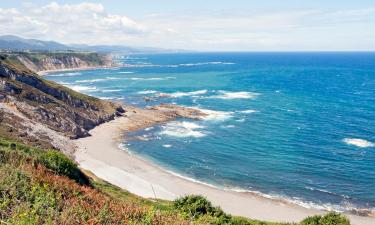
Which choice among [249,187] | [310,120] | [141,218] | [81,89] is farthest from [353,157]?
[81,89]

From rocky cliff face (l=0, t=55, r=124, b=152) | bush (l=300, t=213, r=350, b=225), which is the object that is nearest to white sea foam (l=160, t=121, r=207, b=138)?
rocky cliff face (l=0, t=55, r=124, b=152)

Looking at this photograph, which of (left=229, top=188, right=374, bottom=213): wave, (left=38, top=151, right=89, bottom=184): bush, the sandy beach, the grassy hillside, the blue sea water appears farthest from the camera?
the blue sea water

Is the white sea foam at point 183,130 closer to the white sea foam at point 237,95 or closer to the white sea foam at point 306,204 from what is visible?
the white sea foam at point 306,204

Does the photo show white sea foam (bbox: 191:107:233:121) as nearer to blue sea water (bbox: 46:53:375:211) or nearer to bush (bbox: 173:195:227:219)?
blue sea water (bbox: 46:53:375:211)

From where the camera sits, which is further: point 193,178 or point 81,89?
point 81,89

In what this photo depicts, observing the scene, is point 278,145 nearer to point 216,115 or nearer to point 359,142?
point 359,142

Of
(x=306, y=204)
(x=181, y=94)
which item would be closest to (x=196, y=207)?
(x=306, y=204)

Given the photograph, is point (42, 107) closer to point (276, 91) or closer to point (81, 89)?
point (81, 89)
